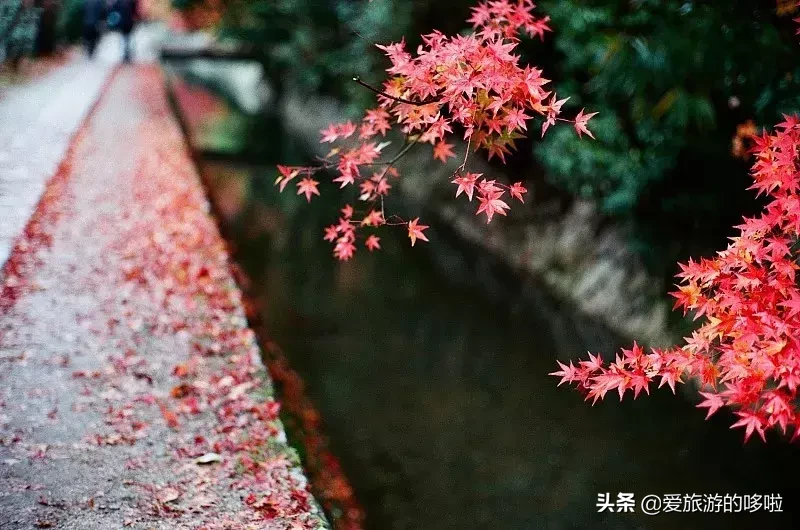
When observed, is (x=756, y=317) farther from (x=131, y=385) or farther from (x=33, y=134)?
(x=33, y=134)

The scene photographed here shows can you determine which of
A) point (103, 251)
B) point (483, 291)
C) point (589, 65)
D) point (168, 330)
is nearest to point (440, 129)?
point (168, 330)

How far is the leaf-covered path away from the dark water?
1.41 meters

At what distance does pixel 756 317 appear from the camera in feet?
9.47

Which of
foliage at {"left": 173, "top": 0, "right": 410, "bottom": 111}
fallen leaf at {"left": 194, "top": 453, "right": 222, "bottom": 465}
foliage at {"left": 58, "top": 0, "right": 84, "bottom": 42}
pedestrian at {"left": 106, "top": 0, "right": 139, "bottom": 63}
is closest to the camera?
fallen leaf at {"left": 194, "top": 453, "right": 222, "bottom": 465}

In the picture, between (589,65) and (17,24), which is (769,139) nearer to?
(589,65)

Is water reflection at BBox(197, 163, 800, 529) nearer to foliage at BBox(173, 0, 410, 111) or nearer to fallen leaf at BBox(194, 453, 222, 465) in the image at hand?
fallen leaf at BBox(194, 453, 222, 465)

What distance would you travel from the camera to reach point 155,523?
3.13 m

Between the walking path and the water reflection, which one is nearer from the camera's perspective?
the water reflection

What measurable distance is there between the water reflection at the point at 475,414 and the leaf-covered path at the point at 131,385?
1.42 metres

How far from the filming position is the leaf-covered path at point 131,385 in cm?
328

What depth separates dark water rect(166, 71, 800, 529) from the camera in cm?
509

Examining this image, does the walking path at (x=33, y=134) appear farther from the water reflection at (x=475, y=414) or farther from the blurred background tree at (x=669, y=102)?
the blurred background tree at (x=669, y=102)

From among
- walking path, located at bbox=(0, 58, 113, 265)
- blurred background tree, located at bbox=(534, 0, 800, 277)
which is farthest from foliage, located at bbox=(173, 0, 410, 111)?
walking path, located at bbox=(0, 58, 113, 265)

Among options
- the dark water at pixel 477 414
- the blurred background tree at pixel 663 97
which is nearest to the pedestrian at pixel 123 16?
the blurred background tree at pixel 663 97
